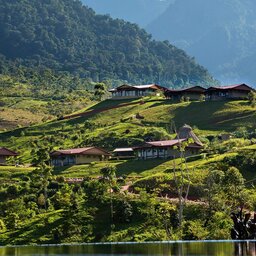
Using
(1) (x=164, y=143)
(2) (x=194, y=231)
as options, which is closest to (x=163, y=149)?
(1) (x=164, y=143)

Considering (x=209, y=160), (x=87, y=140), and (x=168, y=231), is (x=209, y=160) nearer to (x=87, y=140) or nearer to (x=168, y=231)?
(x=168, y=231)

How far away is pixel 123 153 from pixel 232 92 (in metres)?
44.1

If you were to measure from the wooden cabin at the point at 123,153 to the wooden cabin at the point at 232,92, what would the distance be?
42888 millimetres

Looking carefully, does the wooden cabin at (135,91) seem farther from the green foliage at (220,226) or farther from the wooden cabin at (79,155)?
the green foliage at (220,226)

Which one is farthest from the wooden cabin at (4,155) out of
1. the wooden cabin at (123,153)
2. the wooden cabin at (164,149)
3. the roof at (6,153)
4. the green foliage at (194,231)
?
the green foliage at (194,231)

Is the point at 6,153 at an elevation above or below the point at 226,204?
above

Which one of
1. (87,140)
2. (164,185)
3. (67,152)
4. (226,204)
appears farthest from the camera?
(87,140)

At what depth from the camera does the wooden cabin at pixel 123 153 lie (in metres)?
134

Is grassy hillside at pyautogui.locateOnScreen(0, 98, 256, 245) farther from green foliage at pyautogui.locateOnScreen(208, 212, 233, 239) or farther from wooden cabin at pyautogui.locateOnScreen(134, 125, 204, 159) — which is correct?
wooden cabin at pyautogui.locateOnScreen(134, 125, 204, 159)

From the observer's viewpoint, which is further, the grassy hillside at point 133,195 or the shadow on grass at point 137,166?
the shadow on grass at point 137,166

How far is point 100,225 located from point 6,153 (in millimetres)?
56302

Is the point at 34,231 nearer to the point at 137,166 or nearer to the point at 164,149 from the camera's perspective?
the point at 137,166

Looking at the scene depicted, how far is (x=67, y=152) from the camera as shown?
13212cm

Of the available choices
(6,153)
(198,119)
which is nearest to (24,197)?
(6,153)
